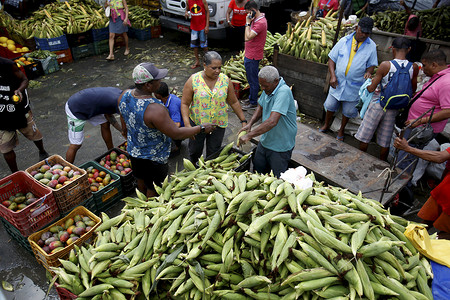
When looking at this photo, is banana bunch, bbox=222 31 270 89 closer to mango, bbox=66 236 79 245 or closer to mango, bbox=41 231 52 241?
mango, bbox=66 236 79 245

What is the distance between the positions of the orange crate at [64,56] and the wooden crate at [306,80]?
657cm

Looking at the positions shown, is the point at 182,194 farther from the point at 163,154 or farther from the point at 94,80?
the point at 94,80

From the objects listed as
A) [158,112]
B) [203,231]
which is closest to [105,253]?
[203,231]

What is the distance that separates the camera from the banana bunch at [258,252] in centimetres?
223

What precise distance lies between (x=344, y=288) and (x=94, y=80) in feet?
27.7

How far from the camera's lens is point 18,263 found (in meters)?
4.01

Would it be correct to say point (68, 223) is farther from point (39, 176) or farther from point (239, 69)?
point (239, 69)

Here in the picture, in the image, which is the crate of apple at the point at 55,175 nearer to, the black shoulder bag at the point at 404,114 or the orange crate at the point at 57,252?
the orange crate at the point at 57,252

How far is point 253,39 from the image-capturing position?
668cm

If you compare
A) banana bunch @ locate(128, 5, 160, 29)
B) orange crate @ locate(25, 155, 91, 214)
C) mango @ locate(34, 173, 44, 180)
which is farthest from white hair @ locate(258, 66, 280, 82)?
banana bunch @ locate(128, 5, 160, 29)

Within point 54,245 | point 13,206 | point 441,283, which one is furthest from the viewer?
point 13,206

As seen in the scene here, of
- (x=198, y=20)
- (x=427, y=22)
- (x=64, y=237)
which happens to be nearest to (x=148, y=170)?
(x=64, y=237)

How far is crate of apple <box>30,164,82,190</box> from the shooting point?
13.6 feet

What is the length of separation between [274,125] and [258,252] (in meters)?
1.78
